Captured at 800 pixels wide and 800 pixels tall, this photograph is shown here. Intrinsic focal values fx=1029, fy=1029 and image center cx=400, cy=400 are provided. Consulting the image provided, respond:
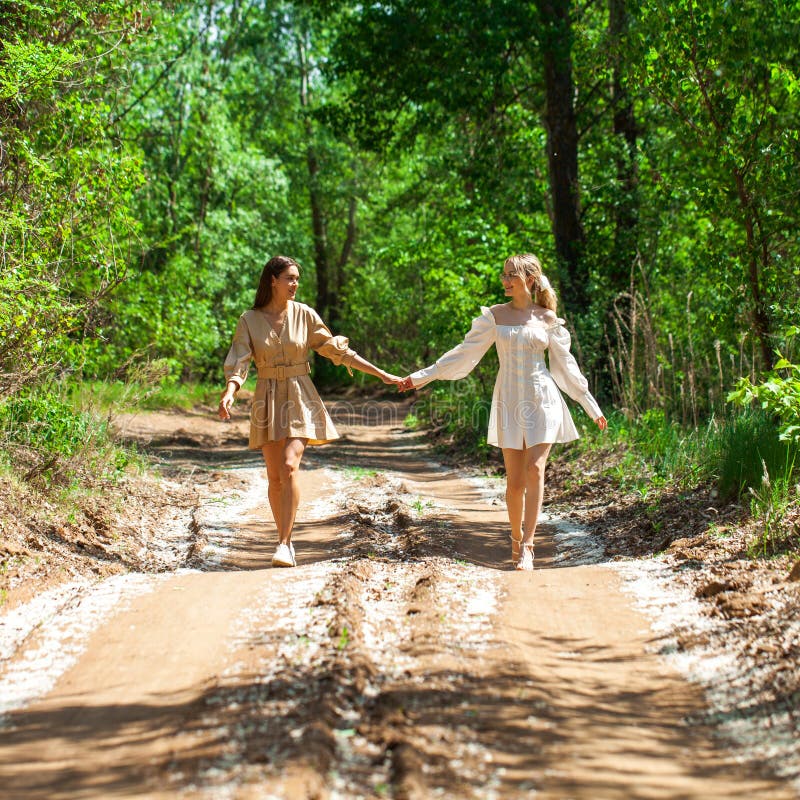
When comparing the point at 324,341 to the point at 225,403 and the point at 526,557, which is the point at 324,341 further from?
the point at 526,557

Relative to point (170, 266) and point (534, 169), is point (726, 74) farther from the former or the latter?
point (170, 266)

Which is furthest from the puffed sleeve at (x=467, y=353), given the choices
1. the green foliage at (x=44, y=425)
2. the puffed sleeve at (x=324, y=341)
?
the green foliage at (x=44, y=425)

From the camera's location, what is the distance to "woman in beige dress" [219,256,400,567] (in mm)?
7277

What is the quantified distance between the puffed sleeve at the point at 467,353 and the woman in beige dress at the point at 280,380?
795mm

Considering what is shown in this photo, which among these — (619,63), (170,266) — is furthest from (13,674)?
(170,266)

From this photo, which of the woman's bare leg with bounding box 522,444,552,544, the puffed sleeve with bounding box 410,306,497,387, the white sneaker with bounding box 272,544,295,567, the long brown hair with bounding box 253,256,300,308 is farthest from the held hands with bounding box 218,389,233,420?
the woman's bare leg with bounding box 522,444,552,544

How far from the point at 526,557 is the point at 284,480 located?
1807 millimetres

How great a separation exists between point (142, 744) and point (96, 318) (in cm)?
870

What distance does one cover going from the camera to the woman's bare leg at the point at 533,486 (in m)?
7.20

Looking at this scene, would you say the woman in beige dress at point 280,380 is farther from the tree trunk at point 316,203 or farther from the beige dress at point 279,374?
the tree trunk at point 316,203

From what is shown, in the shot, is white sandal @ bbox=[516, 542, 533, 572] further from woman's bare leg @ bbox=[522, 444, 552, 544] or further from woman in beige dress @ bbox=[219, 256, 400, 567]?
woman in beige dress @ bbox=[219, 256, 400, 567]

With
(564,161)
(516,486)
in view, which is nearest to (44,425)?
(516,486)

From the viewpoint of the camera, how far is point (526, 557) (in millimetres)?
7168

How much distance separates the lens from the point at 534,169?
20.9 metres
